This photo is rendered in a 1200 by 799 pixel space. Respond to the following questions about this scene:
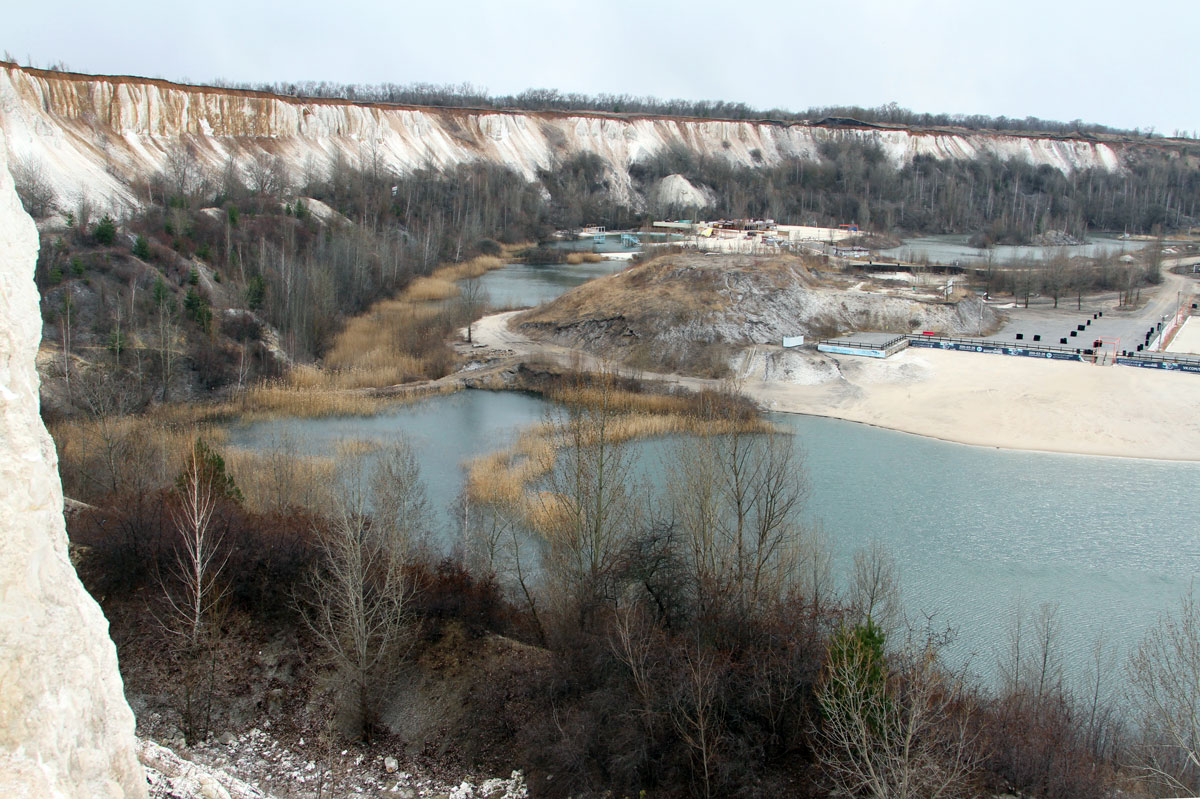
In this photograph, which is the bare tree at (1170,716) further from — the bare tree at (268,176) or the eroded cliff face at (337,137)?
the bare tree at (268,176)

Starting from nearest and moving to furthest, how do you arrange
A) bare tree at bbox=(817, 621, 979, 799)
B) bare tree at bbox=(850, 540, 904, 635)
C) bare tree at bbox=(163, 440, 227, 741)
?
bare tree at bbox=(817, 621, 979, 799)
bare tree at bbox=(163, 440, 227, 741)
bare tree at bbox=(850, 540, 904, 635)

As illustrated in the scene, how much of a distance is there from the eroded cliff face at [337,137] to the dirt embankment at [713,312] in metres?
24.0

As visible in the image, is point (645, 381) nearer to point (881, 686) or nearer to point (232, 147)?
point (881, 686)

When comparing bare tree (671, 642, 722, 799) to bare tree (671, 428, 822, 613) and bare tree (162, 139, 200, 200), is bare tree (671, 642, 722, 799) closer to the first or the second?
bare tree (671, 428, 822, 613)

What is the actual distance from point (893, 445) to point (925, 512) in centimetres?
608

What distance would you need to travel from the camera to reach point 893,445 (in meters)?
26.1

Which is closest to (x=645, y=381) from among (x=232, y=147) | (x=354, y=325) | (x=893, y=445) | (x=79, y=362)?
(x=893, y=445)

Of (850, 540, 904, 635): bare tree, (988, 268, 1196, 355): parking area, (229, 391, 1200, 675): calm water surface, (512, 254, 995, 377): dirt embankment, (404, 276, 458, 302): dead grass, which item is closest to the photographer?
(850, 540, 904, 635): bare tree

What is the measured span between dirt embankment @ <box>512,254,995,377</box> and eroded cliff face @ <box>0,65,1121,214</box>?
24.0m

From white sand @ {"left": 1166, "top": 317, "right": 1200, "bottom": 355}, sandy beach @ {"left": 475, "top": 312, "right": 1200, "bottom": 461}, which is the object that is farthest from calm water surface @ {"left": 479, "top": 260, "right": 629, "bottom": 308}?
white sand @ {"left": 1166, "top": 317, "right": 1200, "bottom": 355}

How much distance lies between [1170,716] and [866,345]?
25.8m

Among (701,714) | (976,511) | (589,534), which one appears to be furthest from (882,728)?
(976,511)

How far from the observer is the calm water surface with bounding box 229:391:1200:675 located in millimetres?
15828

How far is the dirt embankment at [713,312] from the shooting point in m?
36.2
